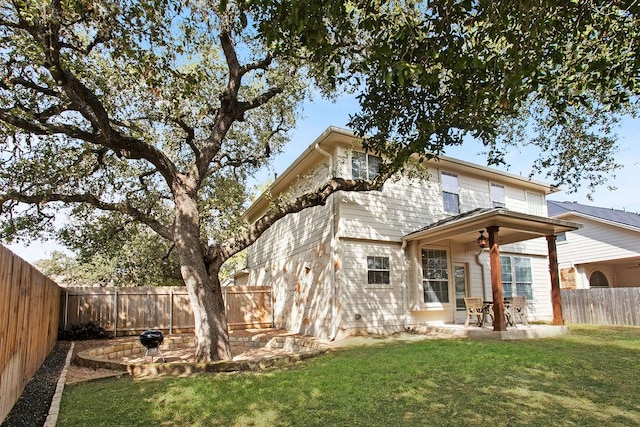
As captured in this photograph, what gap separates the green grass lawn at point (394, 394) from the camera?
4137mm

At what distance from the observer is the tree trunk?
26.3ft

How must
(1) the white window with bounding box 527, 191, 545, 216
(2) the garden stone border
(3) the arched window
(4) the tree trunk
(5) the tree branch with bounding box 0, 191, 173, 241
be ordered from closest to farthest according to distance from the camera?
(2) the garden stone border → (4) the tree trunk → (5) the tree branch with bounding box 0, 191, 173, 241 → (1) the white window with bounding box 527, 191, 545, 216 → (3) the arched window

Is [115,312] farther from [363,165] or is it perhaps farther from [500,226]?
[500,226]

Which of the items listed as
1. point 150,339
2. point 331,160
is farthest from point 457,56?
point 150,339

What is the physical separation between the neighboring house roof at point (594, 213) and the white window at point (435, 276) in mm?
9979

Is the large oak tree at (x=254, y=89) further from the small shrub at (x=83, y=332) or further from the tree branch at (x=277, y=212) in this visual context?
the small shrub at (x=83, y=332)

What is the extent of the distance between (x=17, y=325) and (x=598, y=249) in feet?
69.7

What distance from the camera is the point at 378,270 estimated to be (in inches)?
454

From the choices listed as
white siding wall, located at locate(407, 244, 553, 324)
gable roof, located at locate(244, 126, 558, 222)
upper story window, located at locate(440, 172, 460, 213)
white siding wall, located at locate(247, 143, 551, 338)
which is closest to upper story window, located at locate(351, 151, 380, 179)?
white siding wall, located at locate(247, 143, 551, 338)

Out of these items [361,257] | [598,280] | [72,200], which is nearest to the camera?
[72,200]

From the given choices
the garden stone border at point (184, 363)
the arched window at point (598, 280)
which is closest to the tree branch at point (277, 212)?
the garden stone border at point (184, 363)

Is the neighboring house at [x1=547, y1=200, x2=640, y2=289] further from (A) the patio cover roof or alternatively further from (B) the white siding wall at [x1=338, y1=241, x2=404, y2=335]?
(B) the white siding wall at [x1=338, y1=241, x2=404, y2=335]

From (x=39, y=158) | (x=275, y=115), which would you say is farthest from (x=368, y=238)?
(x=39, y=158)

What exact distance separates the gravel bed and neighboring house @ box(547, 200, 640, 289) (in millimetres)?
20277
